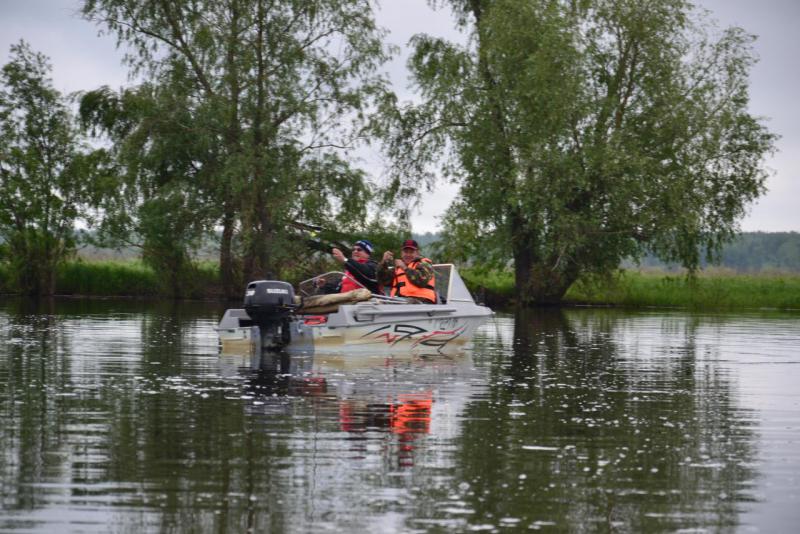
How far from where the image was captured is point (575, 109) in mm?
40375

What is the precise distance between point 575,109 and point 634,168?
278 cm

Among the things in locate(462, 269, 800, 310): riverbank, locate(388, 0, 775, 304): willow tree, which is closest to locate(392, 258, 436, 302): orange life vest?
locate(388, 0, 775, 304): willow tree

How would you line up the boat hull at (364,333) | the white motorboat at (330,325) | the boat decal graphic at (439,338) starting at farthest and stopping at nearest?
1. the boat decal graphic at (439,338)
2. the boat hull at (364,333)
3. the white motorboat at (330,325)

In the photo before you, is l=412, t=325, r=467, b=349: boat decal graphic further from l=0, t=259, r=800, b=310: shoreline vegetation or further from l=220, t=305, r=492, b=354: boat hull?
l=0, t=259, r=800, b=310: shoreline vegetation

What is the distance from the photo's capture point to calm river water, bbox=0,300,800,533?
7125mm

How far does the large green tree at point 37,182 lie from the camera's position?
47438mm

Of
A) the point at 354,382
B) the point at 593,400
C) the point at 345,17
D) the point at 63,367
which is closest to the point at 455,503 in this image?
the point at 593,400

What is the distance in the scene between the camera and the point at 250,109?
41344mm

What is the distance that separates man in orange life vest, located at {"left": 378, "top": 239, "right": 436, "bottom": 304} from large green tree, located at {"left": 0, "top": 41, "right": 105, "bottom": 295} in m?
29.7

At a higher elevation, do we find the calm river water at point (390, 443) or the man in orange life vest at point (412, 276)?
the man in orange life vest at point (412, 276)

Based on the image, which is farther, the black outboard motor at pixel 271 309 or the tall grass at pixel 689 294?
the tall grass at pixel 689 294

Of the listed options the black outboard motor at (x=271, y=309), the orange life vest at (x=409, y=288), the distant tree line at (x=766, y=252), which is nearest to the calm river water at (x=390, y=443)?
the black outboard motor at (x=271, y=309)

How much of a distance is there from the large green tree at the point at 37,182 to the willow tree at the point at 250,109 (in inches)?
237

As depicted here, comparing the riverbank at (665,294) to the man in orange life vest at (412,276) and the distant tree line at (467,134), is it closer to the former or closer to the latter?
the distant tree line at (467,134)
